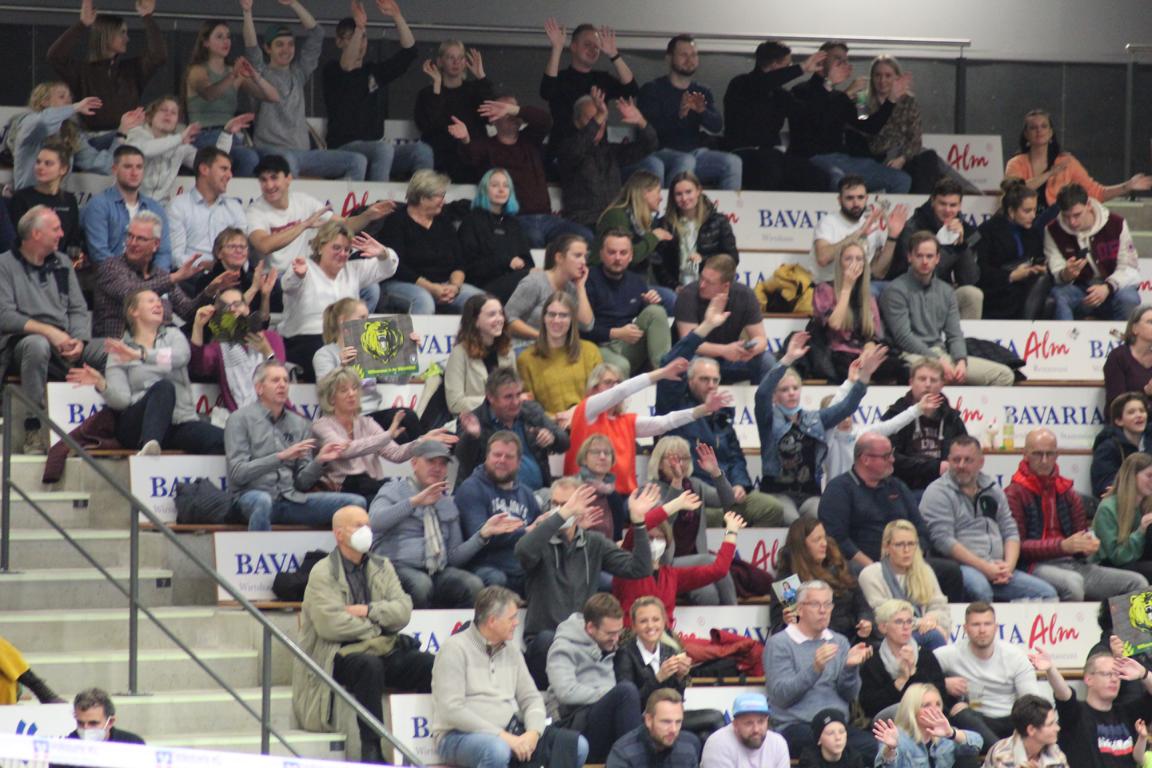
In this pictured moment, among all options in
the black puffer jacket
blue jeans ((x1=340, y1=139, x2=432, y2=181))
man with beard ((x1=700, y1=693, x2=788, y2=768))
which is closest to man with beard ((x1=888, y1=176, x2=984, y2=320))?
the black puffer jacket

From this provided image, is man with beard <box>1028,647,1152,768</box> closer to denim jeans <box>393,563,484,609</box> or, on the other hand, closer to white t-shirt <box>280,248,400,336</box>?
denim jeans <box>393,563,484,609</box>

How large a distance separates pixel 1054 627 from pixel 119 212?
18.6 ft

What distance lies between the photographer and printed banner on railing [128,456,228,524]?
11234 millimetres

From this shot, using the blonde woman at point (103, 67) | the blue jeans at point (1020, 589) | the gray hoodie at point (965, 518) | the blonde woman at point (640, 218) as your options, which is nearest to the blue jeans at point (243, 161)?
the blonde woman at point (103, 67)

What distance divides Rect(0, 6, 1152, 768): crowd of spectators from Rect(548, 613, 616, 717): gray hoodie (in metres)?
0.02

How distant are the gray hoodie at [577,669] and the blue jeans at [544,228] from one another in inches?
164

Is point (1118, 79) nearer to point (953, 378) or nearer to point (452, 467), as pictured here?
point (953, 378)

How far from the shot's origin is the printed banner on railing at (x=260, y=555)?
1088 centimetres

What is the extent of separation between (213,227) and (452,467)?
7.75ft

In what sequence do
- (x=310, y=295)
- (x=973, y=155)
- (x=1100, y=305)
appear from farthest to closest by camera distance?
(x=973, y=155)
(x=1100, y=305)
(x=310, y=295)

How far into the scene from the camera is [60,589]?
10.8 meters

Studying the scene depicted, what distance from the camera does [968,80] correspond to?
640 inches

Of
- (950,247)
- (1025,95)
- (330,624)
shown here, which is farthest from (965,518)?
(1025,95)

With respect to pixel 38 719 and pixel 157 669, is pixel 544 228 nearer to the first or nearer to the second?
pixel 157 669
